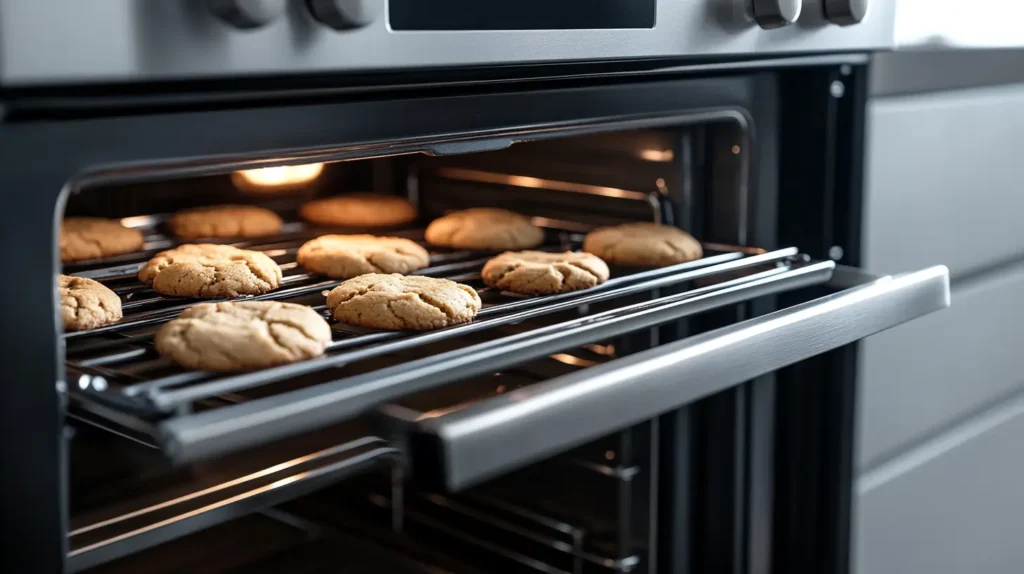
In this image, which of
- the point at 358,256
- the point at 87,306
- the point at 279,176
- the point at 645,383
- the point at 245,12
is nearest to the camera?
the point at 245,12

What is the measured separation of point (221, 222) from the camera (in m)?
1.35

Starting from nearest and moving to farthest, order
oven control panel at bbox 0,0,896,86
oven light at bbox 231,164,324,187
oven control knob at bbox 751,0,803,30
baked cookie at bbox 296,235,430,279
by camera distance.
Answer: oven control panel at bbox 0,0,896,86
oven control knob at bbox 751,0,803,30
baked cookie at bbox 296,235,430,279
oven light at bbox 231,164,324,187

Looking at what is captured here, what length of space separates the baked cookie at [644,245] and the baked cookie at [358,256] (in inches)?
7.9

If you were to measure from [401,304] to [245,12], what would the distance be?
0.34 m

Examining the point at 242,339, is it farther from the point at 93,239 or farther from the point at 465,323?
the point at 93,239

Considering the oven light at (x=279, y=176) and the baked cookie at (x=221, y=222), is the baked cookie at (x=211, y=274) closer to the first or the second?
the baked cookie at (x=221, y=222)

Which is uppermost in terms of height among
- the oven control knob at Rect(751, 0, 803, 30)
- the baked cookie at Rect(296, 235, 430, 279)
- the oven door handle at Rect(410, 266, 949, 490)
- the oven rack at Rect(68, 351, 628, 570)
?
the oven control knob at Rect(751, 0, 803, 30)

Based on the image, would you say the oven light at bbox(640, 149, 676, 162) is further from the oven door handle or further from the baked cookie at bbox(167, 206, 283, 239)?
the baked cookie at bbox(167, 206, 283, 239)

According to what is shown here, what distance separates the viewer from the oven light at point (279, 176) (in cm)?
145

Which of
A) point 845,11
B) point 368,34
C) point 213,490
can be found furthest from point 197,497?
point 845,11

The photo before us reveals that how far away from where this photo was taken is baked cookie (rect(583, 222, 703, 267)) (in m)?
1.21

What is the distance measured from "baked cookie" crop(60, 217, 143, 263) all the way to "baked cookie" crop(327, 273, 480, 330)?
1.12 feet

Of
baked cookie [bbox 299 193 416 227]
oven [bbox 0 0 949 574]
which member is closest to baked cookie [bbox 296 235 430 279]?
oven [bbox 0 0 949 574]

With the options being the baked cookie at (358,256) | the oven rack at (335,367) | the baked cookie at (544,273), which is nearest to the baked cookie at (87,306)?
the oven rack at (335,367)
